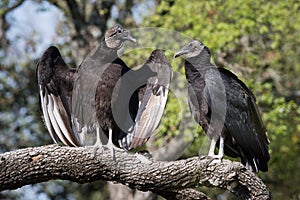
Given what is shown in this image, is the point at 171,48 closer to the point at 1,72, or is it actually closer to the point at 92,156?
the point at 1,72

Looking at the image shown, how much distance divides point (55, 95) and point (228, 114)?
1417mm

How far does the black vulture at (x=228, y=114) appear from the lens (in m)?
5.47

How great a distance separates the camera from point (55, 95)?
571 centimetres

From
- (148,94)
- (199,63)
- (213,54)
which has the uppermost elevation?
(199,63)

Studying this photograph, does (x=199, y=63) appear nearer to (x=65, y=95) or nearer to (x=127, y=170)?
(x=65, y=95)

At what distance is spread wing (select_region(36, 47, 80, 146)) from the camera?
5660mm

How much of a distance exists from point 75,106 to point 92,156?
37.3 inches

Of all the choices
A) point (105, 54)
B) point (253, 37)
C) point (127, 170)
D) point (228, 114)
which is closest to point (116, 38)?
point (105, 54)

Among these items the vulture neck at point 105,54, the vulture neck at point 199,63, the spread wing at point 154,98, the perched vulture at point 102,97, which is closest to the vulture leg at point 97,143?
the perched vulture at point 102,97

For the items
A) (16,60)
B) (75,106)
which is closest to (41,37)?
(16,60)

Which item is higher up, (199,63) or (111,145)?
(199,63)

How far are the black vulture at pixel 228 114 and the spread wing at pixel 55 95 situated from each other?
3.34 feet

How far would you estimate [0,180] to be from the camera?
4.89 m

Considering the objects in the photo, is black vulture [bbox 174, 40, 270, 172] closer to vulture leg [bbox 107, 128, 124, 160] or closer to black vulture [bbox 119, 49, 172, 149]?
black vulture [bbox 119, 49, 172, 149]
